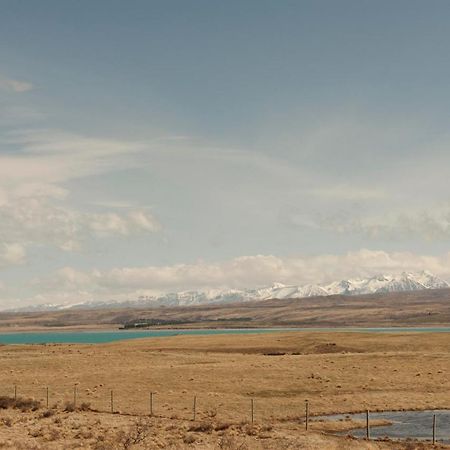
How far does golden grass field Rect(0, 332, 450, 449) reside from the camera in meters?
48.1

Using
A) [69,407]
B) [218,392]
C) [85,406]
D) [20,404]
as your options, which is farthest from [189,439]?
[218,392]

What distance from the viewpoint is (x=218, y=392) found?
71812 millimetres

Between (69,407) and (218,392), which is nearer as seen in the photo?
(69,407)

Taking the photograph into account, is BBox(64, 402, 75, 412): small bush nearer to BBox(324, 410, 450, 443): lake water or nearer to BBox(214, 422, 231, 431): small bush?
BBox(214, 422, 231, 431): small bush

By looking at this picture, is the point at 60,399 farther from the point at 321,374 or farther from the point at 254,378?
the point at 321,374

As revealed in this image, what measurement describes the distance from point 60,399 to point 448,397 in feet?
141

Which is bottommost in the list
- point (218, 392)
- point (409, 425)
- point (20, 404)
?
point (409, 425)

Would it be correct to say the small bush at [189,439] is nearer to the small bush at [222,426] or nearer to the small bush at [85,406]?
the small bush at [222,426]

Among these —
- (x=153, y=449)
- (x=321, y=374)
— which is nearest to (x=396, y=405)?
(x=321, y=374)

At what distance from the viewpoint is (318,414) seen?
61.1 metres

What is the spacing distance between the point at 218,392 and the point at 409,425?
24.1m

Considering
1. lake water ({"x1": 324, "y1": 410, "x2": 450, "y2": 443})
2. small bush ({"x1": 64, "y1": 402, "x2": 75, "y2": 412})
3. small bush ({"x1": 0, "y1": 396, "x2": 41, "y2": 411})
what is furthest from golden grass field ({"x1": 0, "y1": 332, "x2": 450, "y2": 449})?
lake water ({"x1": 324, "y1": 410, "x2": 450, "y2": 443})

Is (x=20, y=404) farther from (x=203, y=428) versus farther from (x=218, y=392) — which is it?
(x=203, y=428)

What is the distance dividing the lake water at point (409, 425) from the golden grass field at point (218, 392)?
266 centimetres
